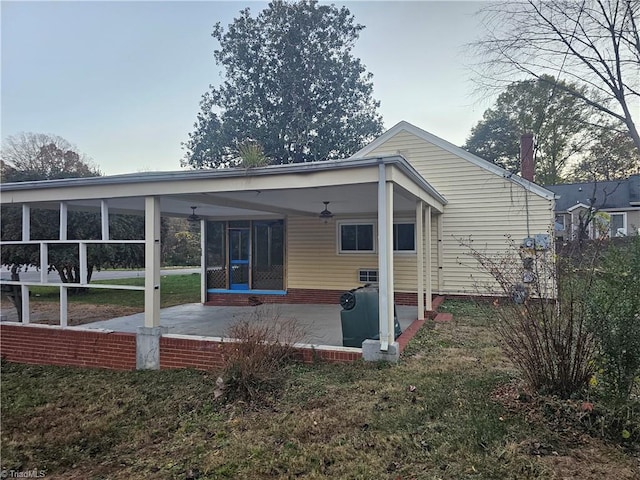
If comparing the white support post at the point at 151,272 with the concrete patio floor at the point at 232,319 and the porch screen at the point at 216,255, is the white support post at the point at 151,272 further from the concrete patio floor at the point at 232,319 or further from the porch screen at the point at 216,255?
the porch screen at the point at 216,255

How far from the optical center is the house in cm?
640

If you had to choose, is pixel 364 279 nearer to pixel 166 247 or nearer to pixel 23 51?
pixel 23 51

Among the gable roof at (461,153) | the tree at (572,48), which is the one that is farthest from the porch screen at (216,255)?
the tree at (572,48)

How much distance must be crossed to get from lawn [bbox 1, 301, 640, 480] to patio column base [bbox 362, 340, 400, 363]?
118 millimetres

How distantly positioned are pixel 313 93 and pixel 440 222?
16995 millimetres

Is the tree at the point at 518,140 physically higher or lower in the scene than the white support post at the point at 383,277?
higher

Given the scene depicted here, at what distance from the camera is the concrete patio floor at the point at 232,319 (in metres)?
6.62

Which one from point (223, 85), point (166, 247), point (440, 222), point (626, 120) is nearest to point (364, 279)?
point (440, 222)

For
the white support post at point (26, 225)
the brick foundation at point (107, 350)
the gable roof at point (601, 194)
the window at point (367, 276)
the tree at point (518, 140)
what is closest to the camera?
the brick foundation at point (107, 350)

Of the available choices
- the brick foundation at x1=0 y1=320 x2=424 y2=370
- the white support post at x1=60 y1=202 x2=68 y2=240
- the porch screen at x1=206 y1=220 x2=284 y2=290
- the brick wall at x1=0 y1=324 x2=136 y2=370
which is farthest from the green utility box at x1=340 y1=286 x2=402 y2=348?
the porch screen at x1=206 y1=220 x2=284 y2=290

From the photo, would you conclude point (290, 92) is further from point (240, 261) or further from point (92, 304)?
point (92, 304)

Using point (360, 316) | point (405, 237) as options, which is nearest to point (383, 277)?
point (360, 316)

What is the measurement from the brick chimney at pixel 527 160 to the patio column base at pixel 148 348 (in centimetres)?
1011

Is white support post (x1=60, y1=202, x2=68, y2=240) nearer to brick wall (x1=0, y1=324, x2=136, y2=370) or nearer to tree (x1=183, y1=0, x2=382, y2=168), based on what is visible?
brick wall (x1=0, y1=324, x2=136, y2=370)
